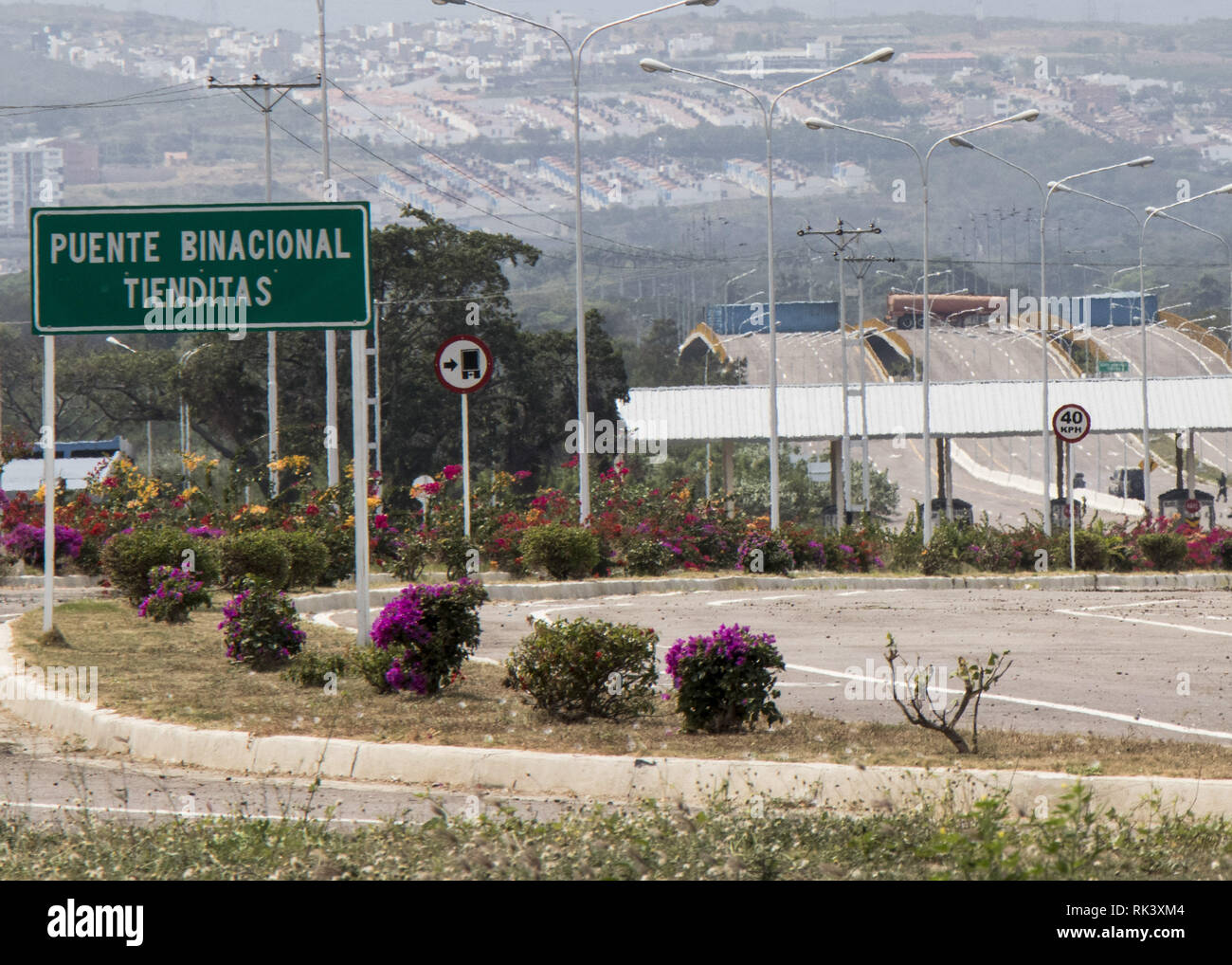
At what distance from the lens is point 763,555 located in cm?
2606

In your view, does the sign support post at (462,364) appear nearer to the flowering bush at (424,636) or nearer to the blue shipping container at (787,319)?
the flowering bush at (424,636)

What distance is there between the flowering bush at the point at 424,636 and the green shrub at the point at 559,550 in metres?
12.4

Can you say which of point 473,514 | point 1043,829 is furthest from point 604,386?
point 1043,829

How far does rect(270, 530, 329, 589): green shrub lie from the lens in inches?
786

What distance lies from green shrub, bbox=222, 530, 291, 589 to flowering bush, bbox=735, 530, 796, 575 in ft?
31.0

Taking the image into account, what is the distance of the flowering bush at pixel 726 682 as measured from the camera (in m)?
9.52

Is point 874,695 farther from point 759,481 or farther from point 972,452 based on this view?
point 972,452

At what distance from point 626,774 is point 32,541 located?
20221 mm

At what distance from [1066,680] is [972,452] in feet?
335

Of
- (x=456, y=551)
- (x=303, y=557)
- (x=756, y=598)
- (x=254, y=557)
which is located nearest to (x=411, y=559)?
(x=456, y=551)

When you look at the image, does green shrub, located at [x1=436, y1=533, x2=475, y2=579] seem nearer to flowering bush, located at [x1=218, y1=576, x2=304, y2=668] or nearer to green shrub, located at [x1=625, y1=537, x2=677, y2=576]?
green shrub, located at [x1=625, y1=537, x2=677, y2=576]

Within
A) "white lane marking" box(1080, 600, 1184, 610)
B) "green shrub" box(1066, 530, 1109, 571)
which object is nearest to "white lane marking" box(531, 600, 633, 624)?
"white lane marking" box(1080, 600, 1184, 610)

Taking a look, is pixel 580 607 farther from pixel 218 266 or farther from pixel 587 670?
pixel 587 670

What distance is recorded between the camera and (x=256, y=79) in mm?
42219
